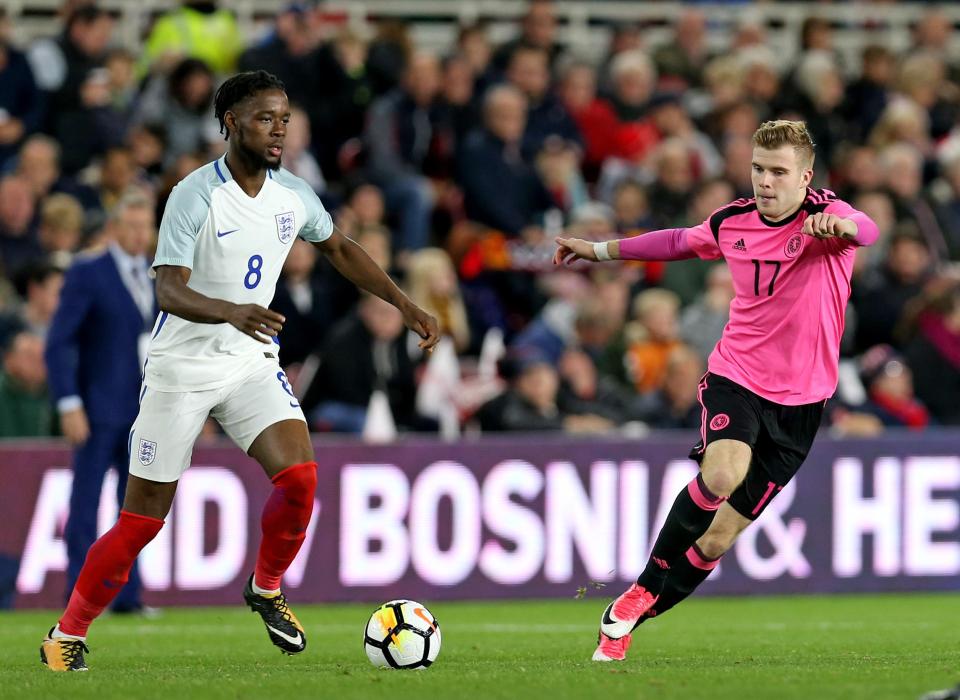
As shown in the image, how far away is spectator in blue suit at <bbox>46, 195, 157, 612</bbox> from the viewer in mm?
10312

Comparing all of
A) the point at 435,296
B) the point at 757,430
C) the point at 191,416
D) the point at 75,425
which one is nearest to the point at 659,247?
the point at 757,430

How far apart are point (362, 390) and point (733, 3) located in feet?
29.5

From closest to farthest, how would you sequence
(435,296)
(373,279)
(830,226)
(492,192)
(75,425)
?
(830,226), (373,279), (75,425), (435,296), (492,192)

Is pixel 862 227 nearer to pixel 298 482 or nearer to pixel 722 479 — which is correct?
pixel 722 479

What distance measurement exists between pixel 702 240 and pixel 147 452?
2.62 m

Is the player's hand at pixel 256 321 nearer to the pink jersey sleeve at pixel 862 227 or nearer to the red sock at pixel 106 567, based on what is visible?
the red sock at pixel 106 567

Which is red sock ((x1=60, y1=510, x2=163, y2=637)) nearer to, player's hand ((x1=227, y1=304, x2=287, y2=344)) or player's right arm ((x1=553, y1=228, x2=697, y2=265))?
player's hand ((x1=227, y1=304, x2=287, y2=344))

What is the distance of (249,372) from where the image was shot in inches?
295

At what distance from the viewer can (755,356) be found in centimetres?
768

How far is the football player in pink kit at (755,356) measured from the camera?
7.48 meters

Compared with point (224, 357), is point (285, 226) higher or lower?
higher

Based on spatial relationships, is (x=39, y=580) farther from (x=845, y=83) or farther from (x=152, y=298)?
(x=845, y=83)

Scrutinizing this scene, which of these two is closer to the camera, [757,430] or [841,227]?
[841,227]

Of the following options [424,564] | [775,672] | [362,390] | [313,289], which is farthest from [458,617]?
[775,672]
